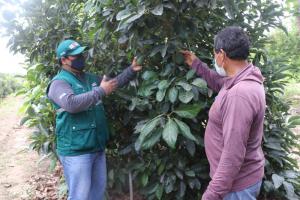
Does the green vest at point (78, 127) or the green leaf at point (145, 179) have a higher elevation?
the green vest at point (78, 127)

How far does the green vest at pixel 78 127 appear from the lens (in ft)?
10.1

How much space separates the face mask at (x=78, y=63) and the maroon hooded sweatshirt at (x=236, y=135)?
1.28 meters

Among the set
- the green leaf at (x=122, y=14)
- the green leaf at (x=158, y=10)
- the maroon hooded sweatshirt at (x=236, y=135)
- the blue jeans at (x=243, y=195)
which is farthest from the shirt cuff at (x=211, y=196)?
the green leaf at (x=122, y=14)

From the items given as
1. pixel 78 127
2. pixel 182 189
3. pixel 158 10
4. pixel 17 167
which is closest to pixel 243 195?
pixel 182 189

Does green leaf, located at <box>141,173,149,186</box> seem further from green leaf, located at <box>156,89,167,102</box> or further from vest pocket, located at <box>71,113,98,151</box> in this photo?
green leaf, located at <box>156,89,167,102</box>

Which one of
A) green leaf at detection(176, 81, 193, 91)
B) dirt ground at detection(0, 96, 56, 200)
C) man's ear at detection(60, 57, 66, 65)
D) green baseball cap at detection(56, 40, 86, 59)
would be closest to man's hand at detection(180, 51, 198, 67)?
green leaf at detection(176, 81, 193, 91)

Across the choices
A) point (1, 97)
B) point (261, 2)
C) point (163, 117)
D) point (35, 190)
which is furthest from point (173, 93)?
point (1, 97)

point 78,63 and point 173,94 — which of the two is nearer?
point 173,94

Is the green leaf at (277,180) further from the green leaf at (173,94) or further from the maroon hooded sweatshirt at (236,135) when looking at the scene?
the green leaf at (173,94)

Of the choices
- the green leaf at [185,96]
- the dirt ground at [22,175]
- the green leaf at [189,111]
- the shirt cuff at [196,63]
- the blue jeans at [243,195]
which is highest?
the shirt cuff at [196,63]

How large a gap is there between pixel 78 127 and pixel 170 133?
2.84 feet

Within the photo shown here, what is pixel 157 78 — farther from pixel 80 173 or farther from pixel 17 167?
pixel 17 167

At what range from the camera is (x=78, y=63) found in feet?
10.3

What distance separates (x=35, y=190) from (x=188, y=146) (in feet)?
9.83
